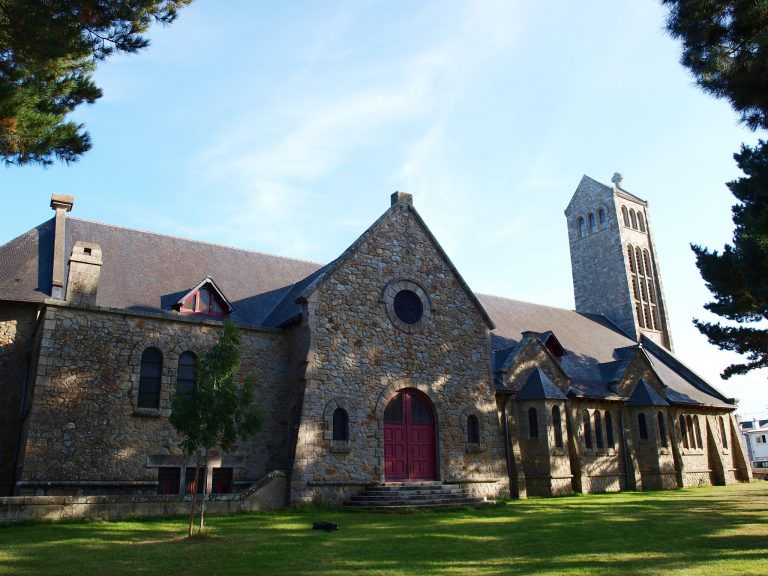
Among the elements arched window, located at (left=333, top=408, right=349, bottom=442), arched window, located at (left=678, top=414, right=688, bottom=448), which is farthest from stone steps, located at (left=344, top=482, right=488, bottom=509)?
arched window, located at (left=678, top=414, right=688, bottom=448)

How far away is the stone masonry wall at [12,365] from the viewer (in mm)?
18777

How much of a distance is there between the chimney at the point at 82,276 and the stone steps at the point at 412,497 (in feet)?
35.1

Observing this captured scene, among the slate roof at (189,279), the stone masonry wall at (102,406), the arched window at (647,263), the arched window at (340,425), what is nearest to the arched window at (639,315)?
the arched window at (647,263)

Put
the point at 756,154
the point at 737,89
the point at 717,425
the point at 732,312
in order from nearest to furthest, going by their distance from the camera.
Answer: the point at 737,89
the point at 756,154
the point at 732,312
the point at 717,425

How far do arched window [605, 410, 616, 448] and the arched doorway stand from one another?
13.0m

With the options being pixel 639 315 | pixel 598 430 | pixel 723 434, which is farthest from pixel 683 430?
pixel 639 315

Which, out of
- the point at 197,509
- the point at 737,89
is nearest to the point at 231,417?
the point at 197,509

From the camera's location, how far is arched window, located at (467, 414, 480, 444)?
76.3 feet

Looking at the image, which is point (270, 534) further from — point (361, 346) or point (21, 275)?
point (21, 275)

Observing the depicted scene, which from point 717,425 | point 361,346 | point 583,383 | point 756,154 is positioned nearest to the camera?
point 756,154

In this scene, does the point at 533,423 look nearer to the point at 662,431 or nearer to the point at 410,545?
the point at 662,431

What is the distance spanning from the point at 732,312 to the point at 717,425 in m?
20.8

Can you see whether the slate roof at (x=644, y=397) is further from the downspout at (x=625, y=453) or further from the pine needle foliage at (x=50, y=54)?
the pine needle foliage at (x=50, y=54)

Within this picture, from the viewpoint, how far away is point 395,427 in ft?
71.3
